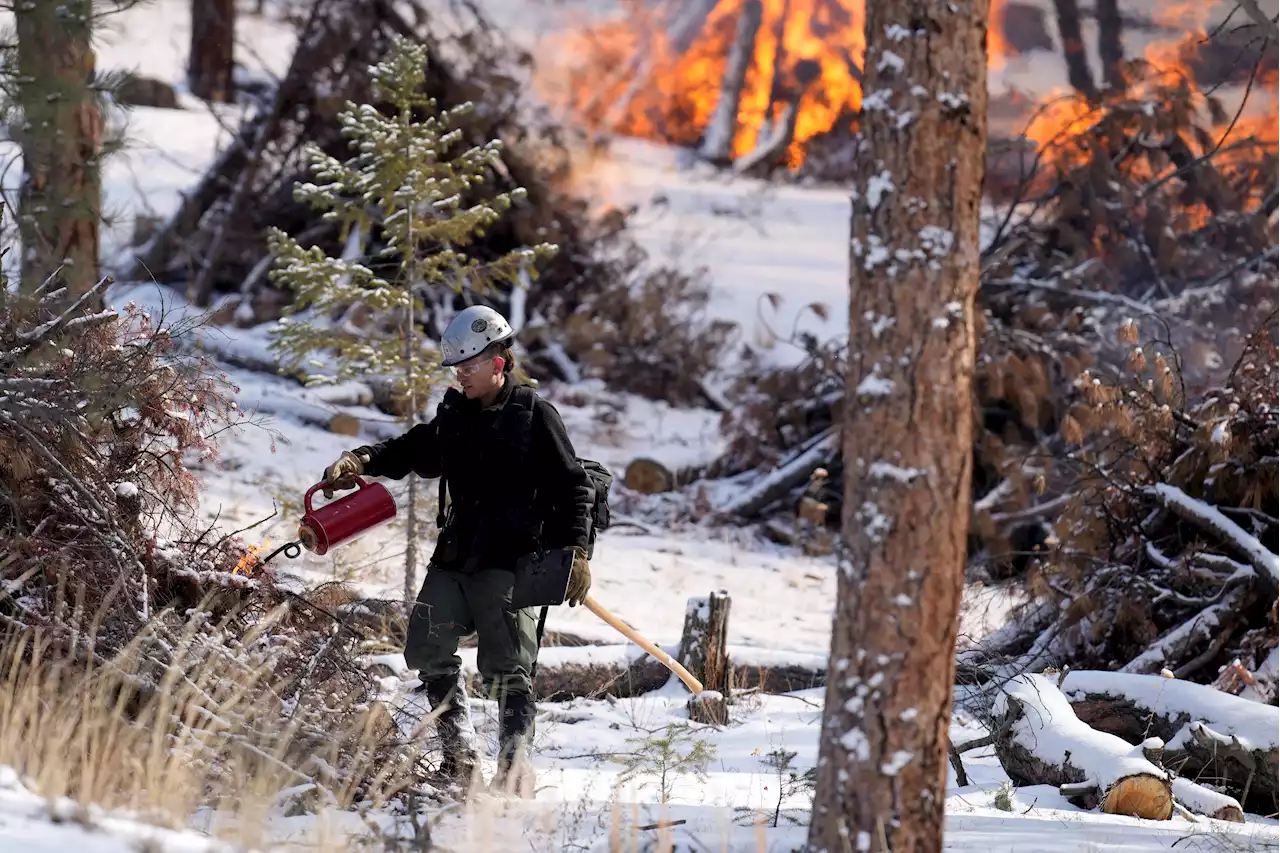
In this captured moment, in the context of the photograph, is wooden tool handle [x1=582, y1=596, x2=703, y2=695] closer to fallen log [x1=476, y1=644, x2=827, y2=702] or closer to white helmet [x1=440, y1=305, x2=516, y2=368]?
fallen log [x1=476, y1=644, x2=827, y2=702]

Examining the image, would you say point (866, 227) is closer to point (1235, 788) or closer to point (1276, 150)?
point (1235, 788)

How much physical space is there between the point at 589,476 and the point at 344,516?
1.06 meters

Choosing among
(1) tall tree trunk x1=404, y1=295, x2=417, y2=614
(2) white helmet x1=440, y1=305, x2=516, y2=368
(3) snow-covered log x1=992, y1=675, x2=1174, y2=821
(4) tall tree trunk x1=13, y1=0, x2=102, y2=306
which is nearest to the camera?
(3) snow-covered log x1=992, y1=675, x2=1174, y2=821

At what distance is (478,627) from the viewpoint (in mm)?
5902

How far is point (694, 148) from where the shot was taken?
27141 millimetres

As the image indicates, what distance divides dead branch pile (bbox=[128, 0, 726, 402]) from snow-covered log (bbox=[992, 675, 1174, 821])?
9.72 m

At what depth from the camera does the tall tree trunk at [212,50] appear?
71.9 ft

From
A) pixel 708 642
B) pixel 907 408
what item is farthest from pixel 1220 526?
pixel 907 408

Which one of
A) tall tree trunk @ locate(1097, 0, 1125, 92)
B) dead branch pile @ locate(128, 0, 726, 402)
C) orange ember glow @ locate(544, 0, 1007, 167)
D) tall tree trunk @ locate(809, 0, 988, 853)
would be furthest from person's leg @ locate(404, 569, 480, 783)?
tall tree trunk @ locate(1097, 0, 1125, 92)

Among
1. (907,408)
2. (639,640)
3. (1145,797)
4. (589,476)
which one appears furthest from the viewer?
(639,640)

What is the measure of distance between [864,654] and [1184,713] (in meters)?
3.29

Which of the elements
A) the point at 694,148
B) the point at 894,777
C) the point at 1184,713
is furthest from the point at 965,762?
the point at 694,148

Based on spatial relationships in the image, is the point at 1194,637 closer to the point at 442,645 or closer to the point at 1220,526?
the point at 1220,526

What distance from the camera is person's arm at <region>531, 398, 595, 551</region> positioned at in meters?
5.77
